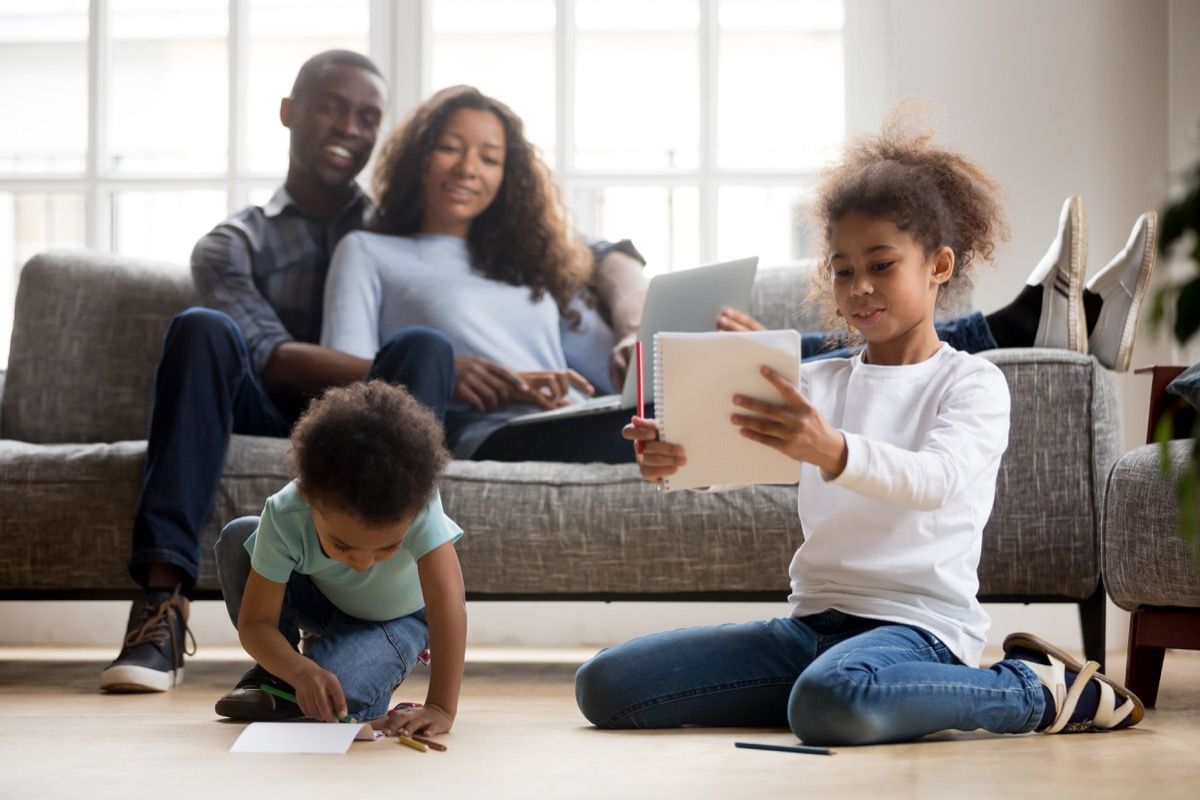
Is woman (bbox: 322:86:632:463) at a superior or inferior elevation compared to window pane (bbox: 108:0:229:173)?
inferior

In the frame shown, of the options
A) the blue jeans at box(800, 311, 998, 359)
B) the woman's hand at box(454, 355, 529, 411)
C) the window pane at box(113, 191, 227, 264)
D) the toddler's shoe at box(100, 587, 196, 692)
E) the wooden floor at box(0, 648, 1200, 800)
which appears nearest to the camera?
the wooden floor at box(0, 648, 1200, 800)

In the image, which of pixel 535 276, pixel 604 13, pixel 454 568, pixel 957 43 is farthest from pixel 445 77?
pixel 454 568

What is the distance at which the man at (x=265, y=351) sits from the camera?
2047 mm

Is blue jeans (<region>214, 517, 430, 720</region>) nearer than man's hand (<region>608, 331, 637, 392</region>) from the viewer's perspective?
Yes

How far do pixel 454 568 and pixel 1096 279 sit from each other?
1183 mm

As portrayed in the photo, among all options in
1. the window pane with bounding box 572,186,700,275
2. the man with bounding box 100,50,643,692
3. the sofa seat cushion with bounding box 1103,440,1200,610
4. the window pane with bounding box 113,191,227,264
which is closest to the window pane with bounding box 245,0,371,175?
the window pane with bounding box 113,191,227,264

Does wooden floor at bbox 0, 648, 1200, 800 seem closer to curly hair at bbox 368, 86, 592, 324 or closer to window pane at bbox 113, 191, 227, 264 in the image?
curly hair at bbox 368, 86, 592, 324

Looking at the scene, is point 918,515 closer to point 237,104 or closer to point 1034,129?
point 1034,129

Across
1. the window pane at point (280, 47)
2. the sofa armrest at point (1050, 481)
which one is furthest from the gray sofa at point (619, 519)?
the window pane at point (280, 47)

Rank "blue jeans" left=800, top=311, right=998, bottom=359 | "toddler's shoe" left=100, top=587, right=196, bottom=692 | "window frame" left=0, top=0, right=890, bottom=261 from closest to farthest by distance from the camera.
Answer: "toddler's shoe" left=100, top=587, right=196, bottom=692 → "blue jeans" left=800, top=311, right=998, bottom=359 → "window frame" left=0, top=0, right=890, bottom=261

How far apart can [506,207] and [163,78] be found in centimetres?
120

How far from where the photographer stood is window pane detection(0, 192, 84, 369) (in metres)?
3.35

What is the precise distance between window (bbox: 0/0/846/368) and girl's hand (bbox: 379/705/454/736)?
6.40 feet

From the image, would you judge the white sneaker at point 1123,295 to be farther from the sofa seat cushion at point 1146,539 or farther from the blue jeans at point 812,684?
the blue jeans at point 812,684
